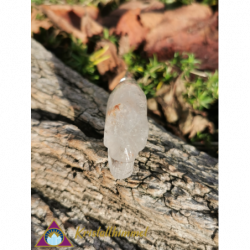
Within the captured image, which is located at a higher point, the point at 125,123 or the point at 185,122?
the point at 125,123

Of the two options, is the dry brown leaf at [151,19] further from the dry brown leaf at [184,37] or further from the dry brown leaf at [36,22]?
the dry brown leaf at [36,22]

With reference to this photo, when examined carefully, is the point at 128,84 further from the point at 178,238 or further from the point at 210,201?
the point at 178,238

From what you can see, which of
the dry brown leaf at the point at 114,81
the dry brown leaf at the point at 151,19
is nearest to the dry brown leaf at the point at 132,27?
the dry brown leaf at the point at 151,19

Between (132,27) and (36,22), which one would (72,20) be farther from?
(132,27)

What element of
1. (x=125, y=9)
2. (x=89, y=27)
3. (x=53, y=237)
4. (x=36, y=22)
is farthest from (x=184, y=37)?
(x=53, y=237)

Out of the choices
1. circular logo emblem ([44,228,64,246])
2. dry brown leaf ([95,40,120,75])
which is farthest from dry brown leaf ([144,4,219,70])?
circular logo emblem ([44,228,64,246])
